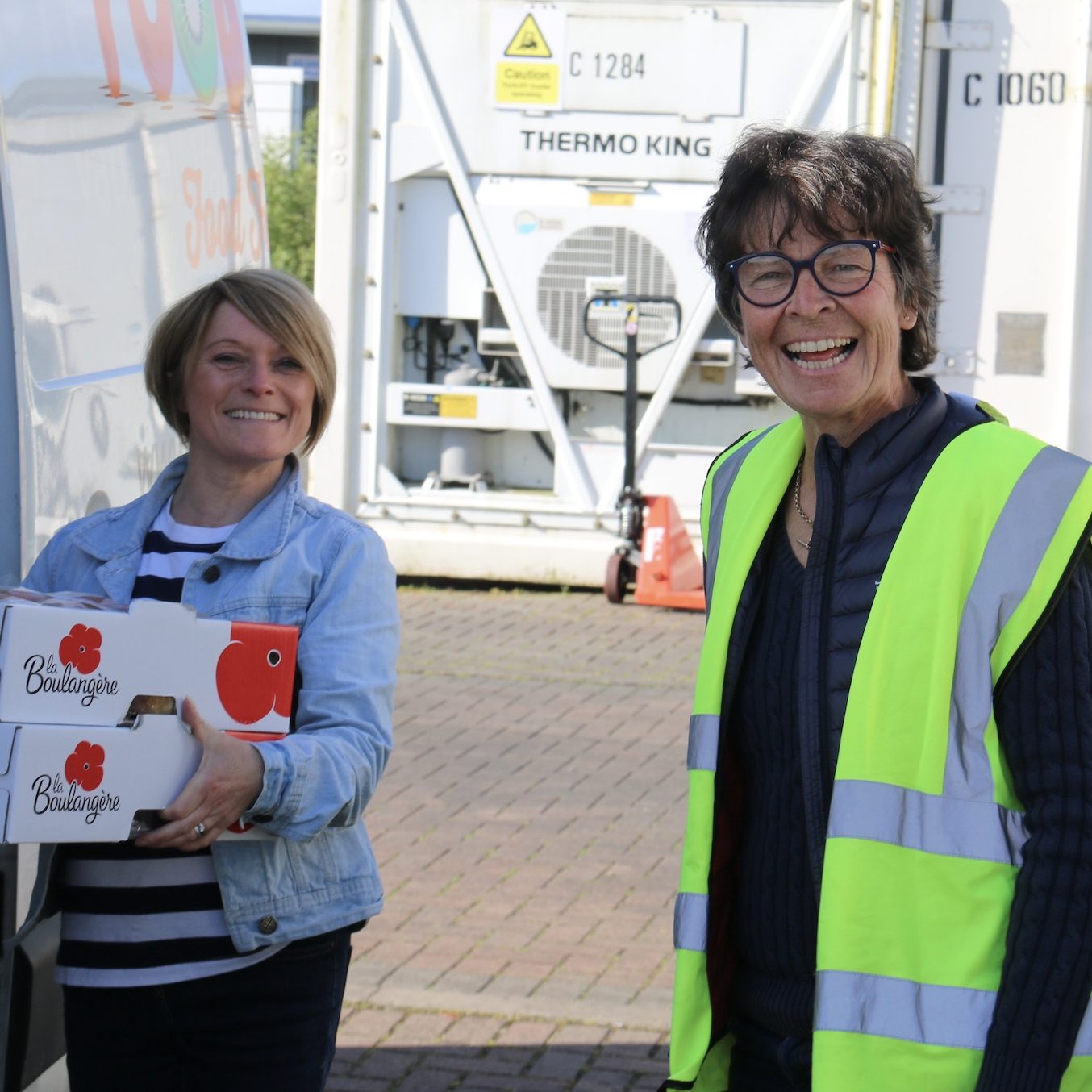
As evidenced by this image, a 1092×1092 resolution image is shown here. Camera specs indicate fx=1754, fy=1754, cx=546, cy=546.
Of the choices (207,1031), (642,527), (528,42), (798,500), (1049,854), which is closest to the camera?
(1049,854)

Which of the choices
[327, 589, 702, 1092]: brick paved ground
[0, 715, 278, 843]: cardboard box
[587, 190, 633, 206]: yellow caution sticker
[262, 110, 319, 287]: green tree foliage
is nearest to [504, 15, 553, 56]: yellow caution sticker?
[587, 190, 633, 206]: yellow caution sticker

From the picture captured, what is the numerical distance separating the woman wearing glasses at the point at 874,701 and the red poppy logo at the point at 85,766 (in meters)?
→ 0.73

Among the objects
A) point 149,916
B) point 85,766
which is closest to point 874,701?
point 85,766

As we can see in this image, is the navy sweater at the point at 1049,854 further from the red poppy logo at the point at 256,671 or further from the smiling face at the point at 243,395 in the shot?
the smiling face at the point at 243,395

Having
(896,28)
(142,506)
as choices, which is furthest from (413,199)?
(142,506)

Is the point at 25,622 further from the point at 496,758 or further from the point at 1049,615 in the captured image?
the point at 496,758

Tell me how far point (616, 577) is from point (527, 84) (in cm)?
289

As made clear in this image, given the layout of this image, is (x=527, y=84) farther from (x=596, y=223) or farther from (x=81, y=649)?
(x=81, y=649)

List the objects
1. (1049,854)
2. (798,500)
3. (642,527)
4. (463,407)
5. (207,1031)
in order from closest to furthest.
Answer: (1049,854), (798,500), (207,1031), (642,527), (463,407)

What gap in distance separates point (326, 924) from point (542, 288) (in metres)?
8.00

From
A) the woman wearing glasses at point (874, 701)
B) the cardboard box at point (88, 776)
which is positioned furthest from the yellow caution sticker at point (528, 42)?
the cardboard box at point (88, 776)

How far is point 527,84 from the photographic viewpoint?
10.1m

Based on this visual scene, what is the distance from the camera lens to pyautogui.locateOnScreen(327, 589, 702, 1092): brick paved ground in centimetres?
429

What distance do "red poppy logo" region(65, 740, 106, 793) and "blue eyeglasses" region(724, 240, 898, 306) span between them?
0.98m
